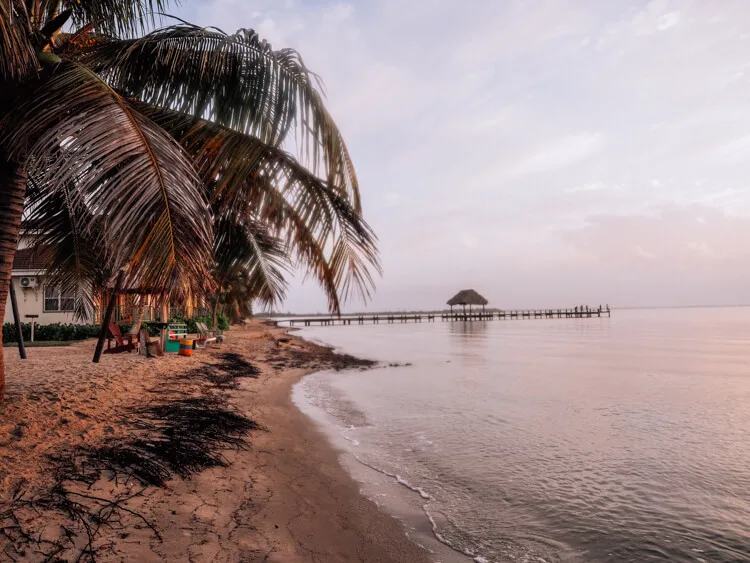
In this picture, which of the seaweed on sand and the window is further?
the window

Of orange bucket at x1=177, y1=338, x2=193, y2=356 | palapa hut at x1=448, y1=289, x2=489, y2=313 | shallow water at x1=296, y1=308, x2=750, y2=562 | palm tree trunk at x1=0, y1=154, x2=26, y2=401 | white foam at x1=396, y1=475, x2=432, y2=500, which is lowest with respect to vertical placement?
shallow water at x1=296, y1=308, x2=750, y2=562

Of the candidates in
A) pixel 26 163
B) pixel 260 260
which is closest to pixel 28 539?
pixel 26 163

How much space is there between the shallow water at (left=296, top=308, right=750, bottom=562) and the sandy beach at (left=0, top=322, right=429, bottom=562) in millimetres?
1054

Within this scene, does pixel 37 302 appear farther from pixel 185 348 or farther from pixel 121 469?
pixel 121 469

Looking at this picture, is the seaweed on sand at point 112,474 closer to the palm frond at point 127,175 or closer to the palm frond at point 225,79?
the palm frond at point 127,175

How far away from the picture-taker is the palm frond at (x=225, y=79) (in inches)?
212

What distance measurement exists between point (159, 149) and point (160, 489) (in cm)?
310

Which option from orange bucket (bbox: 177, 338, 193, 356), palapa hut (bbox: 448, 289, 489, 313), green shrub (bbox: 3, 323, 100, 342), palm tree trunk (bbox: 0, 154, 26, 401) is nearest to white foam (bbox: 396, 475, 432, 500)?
Answer: palm tree trunk (bbox: 0, 154, 26, 401)

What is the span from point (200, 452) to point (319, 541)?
2.24 meters

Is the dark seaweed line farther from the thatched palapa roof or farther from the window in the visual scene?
the thatched palapa roof

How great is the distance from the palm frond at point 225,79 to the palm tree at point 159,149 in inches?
0.7

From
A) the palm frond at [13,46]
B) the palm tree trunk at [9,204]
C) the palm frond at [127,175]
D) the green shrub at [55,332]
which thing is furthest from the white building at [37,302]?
the palm frond at [127,175]

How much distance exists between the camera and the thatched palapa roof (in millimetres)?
75463

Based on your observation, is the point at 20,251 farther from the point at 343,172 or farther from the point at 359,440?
the point at 343,172
